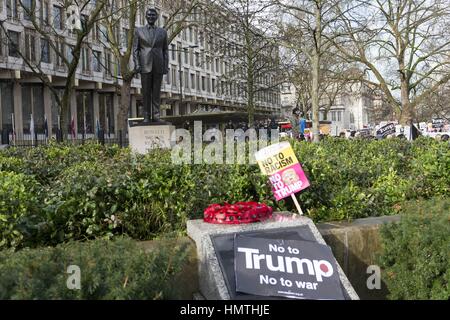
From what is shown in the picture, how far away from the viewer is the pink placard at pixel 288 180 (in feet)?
15.2

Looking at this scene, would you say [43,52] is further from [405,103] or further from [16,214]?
[16,214]

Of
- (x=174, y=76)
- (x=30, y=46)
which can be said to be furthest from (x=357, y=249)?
(x=174, y=76)

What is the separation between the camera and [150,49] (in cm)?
1203

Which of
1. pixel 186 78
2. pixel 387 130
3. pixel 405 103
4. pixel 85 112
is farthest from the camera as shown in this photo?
pixel 186 78

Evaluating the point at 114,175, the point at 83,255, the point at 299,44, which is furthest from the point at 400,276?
the point at 299,44

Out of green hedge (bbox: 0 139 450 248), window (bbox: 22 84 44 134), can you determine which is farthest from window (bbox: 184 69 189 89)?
green hedge (bbox: 0 139 450 248)

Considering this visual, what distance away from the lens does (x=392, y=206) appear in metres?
5.64

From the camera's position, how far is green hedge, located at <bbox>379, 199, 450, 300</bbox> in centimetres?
362

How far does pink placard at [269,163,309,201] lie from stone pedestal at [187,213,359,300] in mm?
442

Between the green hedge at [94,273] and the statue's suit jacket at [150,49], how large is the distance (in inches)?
374

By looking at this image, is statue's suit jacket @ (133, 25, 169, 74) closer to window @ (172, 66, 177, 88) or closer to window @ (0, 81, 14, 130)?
window @ (0, 81, 14, 130)

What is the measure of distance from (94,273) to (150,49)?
10.1 m

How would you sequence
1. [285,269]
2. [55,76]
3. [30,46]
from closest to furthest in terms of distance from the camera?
[285,269] → [30,46] → [55,76]

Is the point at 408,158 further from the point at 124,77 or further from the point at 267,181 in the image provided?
the point at 124,77
